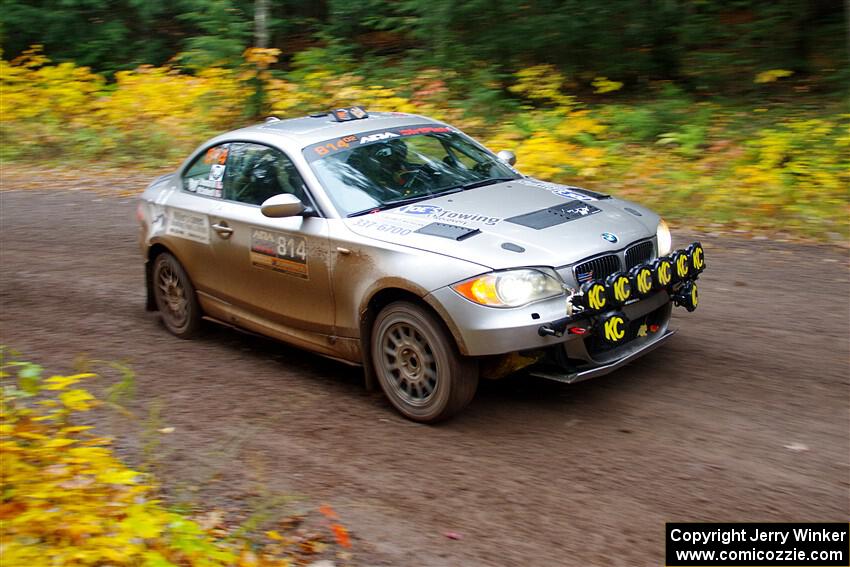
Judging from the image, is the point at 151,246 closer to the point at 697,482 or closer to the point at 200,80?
the point at 697,482

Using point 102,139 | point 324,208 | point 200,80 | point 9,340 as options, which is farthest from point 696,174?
point 102,139

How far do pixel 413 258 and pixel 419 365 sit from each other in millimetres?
677

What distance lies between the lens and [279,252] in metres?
6.46

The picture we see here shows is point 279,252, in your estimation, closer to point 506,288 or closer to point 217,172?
point 217,172

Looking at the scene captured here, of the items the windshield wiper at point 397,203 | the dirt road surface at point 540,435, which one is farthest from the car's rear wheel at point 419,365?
the windshield wiper at point 397,203

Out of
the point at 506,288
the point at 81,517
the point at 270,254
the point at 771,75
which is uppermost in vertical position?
the point at 771,75

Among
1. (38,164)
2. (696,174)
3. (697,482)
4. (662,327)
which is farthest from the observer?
(38,164)

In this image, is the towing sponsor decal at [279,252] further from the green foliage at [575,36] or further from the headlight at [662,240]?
the green foliage at [575,36]

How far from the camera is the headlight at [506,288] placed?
17.3 ft

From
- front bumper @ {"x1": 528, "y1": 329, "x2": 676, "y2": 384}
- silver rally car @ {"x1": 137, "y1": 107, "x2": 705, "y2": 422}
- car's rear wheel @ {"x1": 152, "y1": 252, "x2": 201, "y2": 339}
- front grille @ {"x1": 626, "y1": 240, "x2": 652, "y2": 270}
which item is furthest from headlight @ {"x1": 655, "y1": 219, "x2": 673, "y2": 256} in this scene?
car's rear wheel @ {"x1": 152, "y1": 252, "x2": 201, "y2": 339}

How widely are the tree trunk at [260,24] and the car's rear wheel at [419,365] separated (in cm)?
1214

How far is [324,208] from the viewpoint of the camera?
6211 mm

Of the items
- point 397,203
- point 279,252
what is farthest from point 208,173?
point 397,203

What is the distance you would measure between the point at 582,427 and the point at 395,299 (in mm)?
1411
